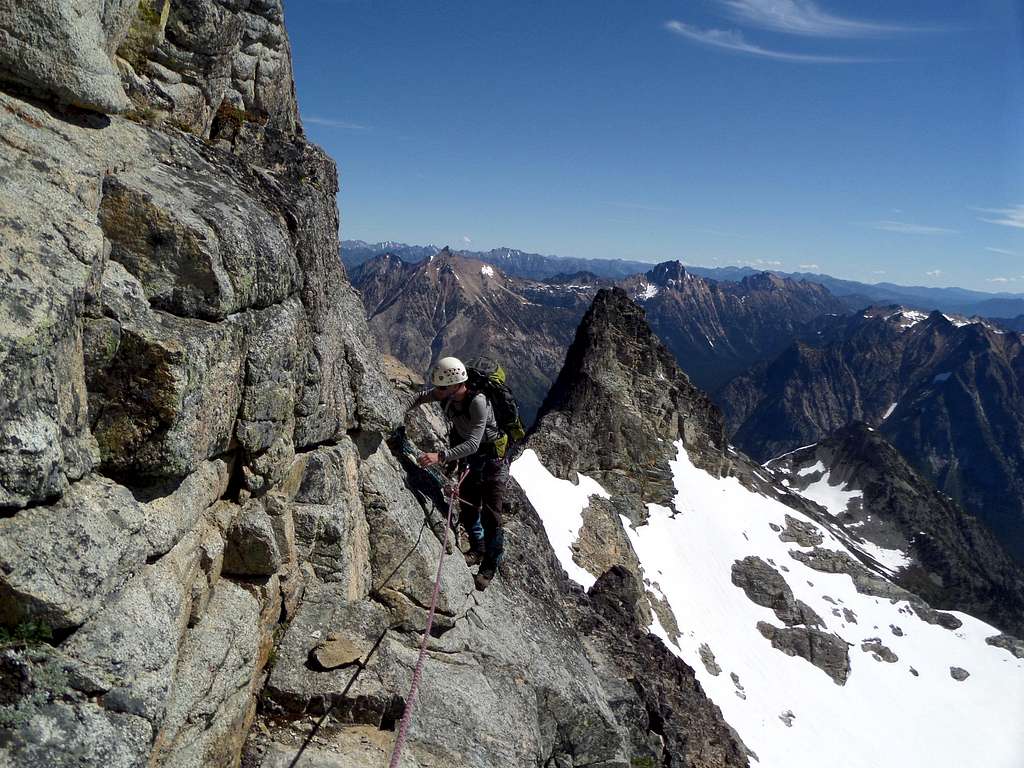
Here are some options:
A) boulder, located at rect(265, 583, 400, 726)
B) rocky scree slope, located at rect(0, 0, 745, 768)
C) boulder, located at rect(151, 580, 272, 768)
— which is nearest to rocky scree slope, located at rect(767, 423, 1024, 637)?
rocky scree slope, located at rect(0, 0, 745, 768)

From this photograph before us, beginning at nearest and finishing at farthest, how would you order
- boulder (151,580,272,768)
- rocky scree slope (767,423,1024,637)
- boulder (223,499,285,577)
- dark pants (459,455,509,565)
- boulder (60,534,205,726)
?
boulder (60,534,205,726) < boulder (151,580,272,768) < boulder (223,499,285,577) < dark pants (459,455,509,565) < rocky scree slope (767,423,1024,637)

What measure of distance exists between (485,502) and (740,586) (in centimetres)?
6753

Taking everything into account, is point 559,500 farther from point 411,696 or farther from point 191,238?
point 191,238

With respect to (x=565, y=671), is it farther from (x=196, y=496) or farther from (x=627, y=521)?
(x=627, y=521)

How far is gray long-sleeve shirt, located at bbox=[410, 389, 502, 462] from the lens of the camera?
14234mm

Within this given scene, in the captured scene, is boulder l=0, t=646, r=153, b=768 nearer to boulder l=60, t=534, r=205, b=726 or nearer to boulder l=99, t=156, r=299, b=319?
boulder l=60, t=534, r=205, b=726

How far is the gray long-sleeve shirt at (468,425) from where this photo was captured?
46.7 feet

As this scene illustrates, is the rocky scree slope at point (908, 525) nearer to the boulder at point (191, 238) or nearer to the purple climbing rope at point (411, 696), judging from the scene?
the purple climbing rope at point (411, 696)

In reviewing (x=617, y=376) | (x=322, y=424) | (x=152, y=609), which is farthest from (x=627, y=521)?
(x=152, y=609)

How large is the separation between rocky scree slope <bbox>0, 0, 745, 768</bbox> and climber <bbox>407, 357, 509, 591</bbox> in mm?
1041

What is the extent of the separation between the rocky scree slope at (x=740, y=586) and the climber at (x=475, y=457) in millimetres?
36795

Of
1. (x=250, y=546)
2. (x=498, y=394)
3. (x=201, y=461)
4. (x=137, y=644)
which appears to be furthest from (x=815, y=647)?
(x=137, y=644)

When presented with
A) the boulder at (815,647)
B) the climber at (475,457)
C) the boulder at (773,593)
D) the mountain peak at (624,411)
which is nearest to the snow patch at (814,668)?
the boulder at (815,647)

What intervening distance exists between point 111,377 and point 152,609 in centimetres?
288
